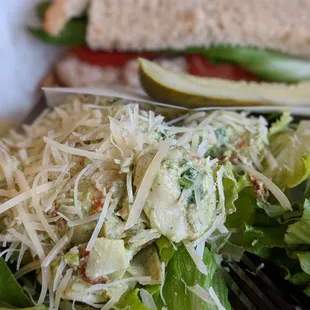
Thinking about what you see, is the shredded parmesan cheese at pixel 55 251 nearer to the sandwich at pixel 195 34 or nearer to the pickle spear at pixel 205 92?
the pickle spear at pixel 205 92

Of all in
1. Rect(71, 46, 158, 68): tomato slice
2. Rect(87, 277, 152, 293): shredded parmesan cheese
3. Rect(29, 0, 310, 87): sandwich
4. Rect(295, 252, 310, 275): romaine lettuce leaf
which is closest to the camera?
Rect(87, 277, 152, 293): shredded parmesan cheese

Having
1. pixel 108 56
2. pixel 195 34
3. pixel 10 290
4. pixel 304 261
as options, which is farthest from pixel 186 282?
pixel 108 56

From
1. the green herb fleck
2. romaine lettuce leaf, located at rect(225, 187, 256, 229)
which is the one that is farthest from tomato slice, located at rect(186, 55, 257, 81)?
the green herb fleck

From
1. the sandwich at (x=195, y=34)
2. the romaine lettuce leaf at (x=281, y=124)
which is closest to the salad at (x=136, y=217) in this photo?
the romaine lettuce leaf at (x=281, y=124)

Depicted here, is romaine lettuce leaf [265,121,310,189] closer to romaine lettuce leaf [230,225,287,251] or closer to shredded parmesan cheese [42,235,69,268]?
romaine lettuce leaf [230,225,287,251]

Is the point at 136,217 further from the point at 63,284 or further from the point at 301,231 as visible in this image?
the point at 301,231

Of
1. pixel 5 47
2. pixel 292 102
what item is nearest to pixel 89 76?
pixel 5 47

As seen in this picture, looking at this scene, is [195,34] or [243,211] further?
[195,34]

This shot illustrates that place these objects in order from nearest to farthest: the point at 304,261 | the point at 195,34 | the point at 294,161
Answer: the point at 304,261 < the point at 294,161 < the point at 195,34
